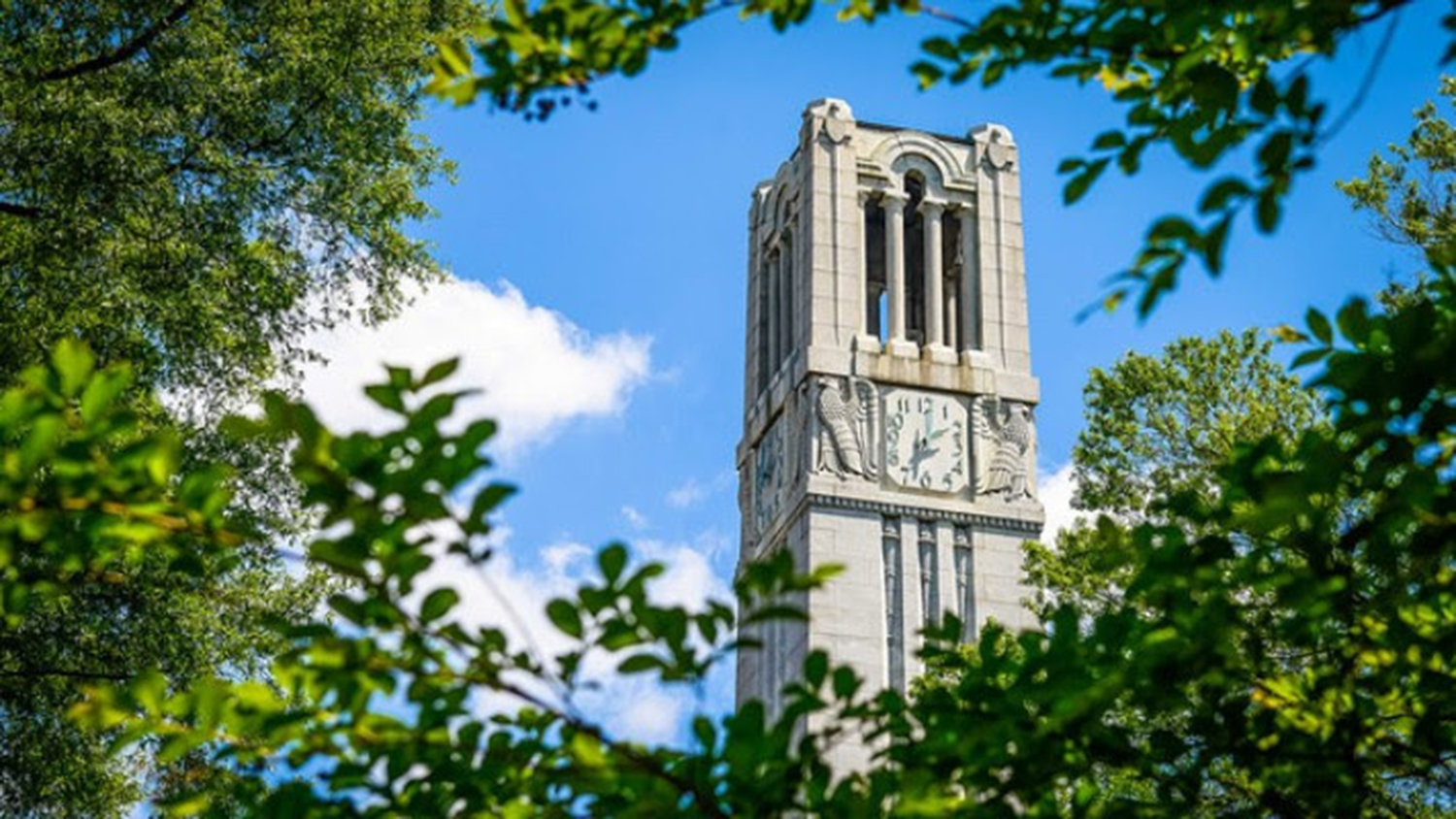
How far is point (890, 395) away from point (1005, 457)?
2.66 meters

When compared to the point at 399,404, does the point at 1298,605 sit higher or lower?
lower

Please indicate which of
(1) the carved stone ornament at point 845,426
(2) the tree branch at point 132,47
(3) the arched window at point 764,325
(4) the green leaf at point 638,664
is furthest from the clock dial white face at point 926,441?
(4) the green leaf at point 638,664

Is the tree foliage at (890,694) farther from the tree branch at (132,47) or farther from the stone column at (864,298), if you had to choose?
the stone column at (864,298)

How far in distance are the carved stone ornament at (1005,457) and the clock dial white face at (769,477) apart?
4052 millimetres

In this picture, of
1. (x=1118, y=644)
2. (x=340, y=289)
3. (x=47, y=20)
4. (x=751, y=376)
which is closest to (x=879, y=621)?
(x=751, y=376)

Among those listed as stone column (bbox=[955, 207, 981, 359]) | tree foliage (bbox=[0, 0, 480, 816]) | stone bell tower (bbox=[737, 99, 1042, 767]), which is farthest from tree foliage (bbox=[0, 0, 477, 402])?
stone column (bbox=[955, 207, 981, 359])

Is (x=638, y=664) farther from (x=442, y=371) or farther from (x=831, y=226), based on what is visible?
(x=831, y=226)

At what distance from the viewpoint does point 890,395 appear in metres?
38.2

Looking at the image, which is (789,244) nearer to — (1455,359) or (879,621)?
(879,621)

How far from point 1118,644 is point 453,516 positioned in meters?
1.61

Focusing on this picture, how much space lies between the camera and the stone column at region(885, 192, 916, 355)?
3906cm

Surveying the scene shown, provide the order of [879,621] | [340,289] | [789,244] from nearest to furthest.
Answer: [340,289] < [879,621] < [789,244]

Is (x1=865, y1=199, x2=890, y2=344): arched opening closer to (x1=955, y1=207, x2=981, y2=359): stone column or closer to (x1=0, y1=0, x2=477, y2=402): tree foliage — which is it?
(x1=955, y1=207, x2=981, y2=359): stone column

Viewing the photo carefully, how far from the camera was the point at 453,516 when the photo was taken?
11.5 ft
